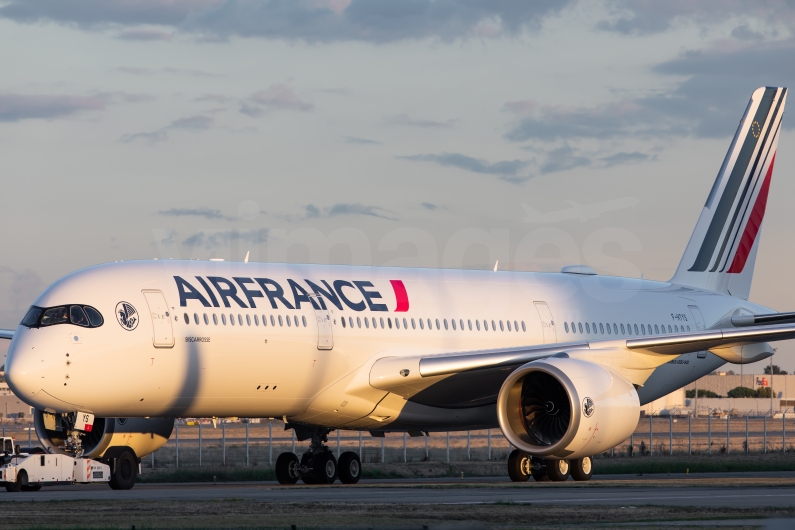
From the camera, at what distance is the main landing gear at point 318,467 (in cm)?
2886

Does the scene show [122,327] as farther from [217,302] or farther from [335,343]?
[335,343]

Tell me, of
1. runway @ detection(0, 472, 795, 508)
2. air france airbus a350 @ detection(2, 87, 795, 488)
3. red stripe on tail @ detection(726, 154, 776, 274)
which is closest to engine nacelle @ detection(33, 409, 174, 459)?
air france airbus a350 @ detection(2, 87, 795, 488)

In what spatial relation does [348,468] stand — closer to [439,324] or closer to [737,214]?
[439,324]

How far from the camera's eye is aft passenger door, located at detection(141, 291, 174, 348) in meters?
24.2

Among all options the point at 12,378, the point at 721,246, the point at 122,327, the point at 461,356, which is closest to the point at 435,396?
the point at 461,356

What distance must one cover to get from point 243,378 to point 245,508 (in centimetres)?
704

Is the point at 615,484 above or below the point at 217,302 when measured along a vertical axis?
below

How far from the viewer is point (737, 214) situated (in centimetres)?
3891

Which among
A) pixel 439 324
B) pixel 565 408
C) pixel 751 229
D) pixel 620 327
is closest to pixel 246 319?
pixel 439 324

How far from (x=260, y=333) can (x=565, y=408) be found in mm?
6599

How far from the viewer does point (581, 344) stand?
27.2m

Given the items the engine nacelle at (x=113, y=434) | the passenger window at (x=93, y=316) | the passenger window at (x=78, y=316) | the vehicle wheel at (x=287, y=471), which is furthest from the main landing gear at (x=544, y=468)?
the passenger window at (x=78, y=316)

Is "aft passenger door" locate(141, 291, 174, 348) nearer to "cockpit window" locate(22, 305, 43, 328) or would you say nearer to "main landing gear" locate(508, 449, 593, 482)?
"cockpit window" locate(22, 305, 43, 328)

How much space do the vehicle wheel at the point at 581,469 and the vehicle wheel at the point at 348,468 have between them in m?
4.89
